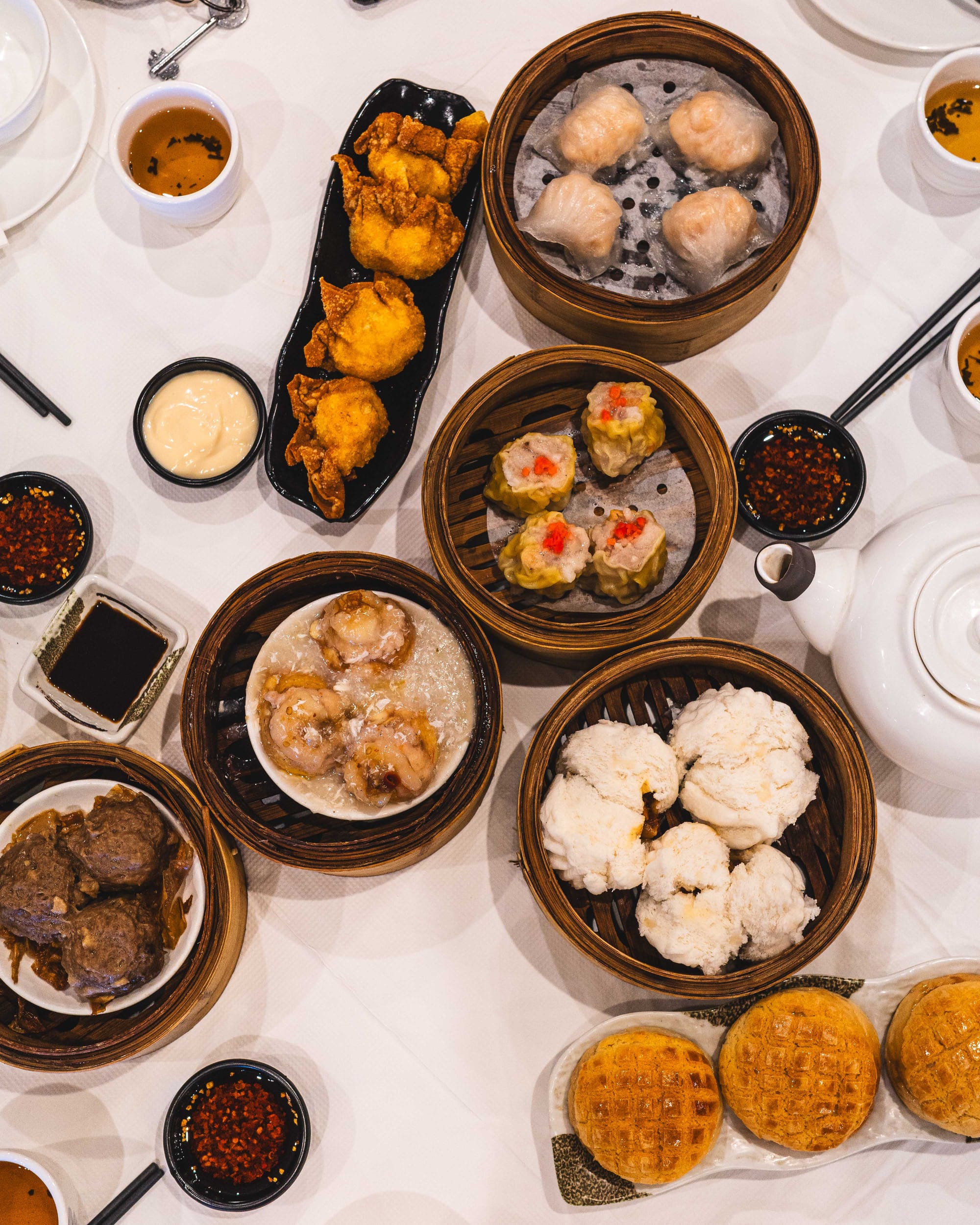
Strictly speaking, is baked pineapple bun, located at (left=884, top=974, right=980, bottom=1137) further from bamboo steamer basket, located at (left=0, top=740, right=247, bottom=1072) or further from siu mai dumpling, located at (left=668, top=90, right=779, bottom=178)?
siu mai dumpling, located at (left=668, top=90, right=779, bottom=178)

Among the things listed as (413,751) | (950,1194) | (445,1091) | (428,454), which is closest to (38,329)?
(428,454)

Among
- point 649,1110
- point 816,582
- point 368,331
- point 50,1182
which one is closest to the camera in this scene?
point 816,582

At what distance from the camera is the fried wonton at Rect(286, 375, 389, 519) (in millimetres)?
2416

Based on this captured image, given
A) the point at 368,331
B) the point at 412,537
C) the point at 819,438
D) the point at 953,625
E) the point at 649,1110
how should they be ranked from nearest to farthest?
1. the point at 953,625
2. the point at 649,1110
3. the point at 368,331
4. the point at 819,438
5. the point at 412,537

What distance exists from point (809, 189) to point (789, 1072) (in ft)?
6.91

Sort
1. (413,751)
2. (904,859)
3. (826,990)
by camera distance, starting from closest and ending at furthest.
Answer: (413,751) → (826,990) → (904,859)

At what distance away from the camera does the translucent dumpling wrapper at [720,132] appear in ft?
7.84

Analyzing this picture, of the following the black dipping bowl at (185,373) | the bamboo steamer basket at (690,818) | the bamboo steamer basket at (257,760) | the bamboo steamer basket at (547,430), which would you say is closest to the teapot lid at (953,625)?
the bamboo steamer basket at (690,818)

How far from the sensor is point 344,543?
104 inches

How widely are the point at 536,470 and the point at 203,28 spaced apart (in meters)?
1.62

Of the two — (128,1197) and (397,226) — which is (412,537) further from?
(128,1197)

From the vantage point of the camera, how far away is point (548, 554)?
2.30 metres

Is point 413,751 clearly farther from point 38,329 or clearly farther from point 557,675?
point 38,329

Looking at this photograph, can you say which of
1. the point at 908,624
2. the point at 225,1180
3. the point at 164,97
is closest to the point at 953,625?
the point at 908,624
